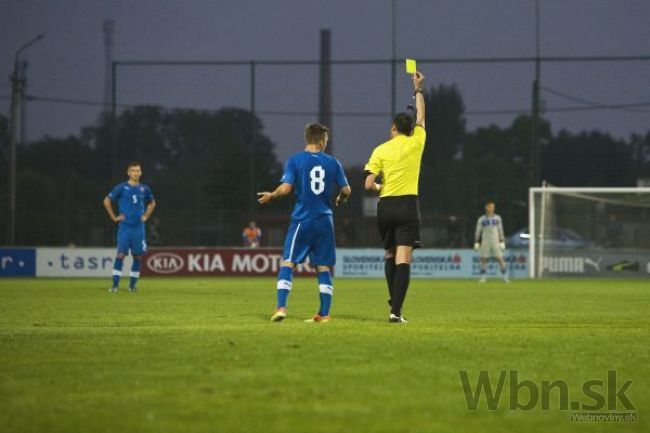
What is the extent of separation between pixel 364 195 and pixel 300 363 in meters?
27.0

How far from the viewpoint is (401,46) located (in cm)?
3934

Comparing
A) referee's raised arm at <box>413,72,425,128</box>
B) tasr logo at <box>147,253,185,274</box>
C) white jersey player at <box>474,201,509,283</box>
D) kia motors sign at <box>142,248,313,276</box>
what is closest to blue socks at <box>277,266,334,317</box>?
referee's raised arm at <box>413,72,425,128</box>

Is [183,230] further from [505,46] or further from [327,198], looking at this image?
[327,198]

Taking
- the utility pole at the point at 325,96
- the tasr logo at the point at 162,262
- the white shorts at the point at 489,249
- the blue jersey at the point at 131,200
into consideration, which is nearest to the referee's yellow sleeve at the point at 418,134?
the blue jersey at the point at 131,200

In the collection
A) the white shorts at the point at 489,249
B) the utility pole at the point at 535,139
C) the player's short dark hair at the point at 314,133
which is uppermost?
the utility pole at the point at 535,139

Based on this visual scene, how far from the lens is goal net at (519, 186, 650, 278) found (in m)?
33.7

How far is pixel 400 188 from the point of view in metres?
12.0

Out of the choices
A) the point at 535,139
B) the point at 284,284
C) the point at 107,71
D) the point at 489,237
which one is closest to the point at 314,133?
the point at 284,284

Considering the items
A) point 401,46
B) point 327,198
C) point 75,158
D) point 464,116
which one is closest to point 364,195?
point 464,116

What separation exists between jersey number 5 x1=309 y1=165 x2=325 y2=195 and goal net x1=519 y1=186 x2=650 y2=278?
73.5ft

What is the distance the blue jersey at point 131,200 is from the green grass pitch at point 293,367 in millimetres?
7748

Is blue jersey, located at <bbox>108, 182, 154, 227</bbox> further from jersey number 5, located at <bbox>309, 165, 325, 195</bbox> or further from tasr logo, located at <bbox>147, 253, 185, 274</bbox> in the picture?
tasr logo, located at <bbox>147, 253, 185, 274</bbox>

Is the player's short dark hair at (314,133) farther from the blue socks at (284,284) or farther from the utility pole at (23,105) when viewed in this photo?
the utility pole at (23,105)

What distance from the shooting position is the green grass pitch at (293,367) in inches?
230
